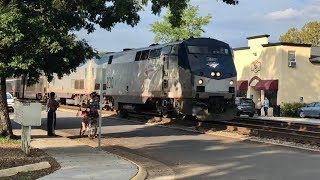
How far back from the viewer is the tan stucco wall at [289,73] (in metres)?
49.3

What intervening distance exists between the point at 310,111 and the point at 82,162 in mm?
32007

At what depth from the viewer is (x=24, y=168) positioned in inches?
454

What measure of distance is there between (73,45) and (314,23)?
71461 mm

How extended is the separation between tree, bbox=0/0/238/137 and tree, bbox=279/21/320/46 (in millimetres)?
67218

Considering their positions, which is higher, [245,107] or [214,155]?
[245,107]

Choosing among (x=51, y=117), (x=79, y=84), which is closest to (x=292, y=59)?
(x=79, y=84)

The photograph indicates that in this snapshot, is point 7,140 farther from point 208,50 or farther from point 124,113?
point 124,113

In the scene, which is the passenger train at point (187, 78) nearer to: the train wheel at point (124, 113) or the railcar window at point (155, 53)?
the railcar window at point (155, 53)

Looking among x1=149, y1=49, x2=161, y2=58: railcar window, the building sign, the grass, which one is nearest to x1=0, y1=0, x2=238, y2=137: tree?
the grass

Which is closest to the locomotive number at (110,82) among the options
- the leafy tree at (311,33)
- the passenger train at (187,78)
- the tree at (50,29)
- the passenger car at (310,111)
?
the passenger train at (187,78)

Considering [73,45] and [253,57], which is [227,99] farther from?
[253,57]

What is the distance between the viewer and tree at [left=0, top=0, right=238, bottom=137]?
15.5 m

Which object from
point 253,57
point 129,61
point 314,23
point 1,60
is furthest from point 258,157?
point 314,23

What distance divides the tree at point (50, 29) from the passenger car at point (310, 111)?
1020 inches
